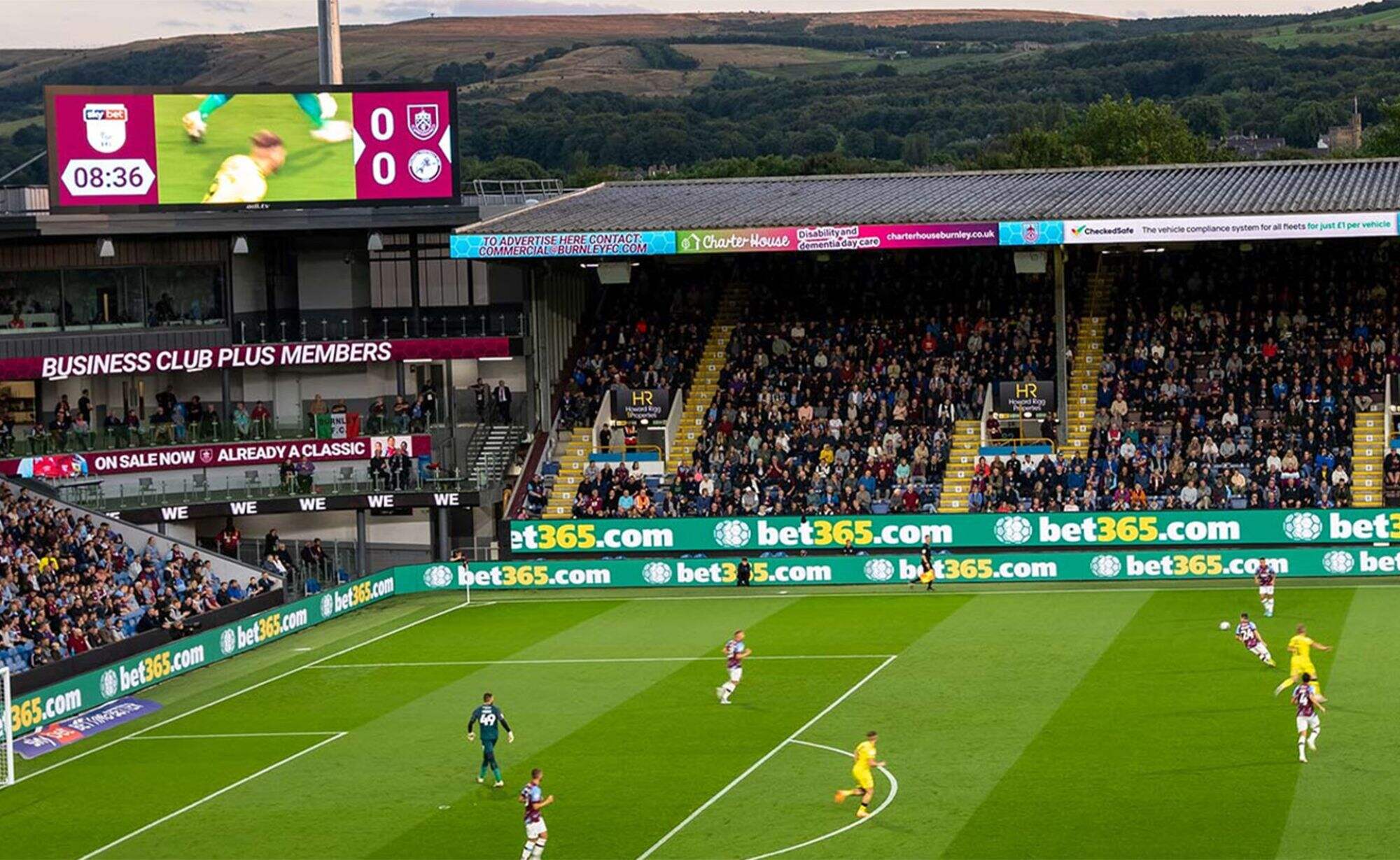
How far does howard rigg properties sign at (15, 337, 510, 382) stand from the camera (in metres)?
57.0

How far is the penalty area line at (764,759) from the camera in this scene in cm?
2725

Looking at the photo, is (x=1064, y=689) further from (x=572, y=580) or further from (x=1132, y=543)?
(x=572, y=580)

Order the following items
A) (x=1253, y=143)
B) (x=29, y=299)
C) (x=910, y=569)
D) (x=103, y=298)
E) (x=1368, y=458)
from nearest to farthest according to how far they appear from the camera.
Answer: (x=910, y=569) < (x=1368, y=458) < (x=29, y=299) < (x=103, y=298) < (x=1253, y=143)

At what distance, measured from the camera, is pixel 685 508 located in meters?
55.4

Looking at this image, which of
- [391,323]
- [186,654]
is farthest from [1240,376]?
[186,654]

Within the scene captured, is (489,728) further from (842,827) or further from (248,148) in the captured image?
(248,148)

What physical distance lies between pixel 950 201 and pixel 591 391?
12082 mm

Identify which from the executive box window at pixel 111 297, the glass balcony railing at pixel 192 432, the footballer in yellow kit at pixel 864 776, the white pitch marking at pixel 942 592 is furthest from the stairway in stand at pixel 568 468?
the footballer in yellow kit at pixel 864 776

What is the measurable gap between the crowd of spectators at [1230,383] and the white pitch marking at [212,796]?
23.4 meters

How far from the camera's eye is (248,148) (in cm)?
5766

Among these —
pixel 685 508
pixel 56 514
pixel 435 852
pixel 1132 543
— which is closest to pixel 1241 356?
pixel 1132 543

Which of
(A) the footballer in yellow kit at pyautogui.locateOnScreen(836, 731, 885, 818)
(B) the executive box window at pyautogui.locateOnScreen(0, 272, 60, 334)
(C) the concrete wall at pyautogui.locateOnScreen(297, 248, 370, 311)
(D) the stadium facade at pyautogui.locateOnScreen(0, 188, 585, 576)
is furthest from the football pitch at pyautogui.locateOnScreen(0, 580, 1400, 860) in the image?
(C) the concrete wall at pyautogui.locateOnScreen(297, 248, 370, 311)

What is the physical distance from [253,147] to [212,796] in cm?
3015

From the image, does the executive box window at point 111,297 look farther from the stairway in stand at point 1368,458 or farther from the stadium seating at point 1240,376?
the stairway in stand at point 1368,458
